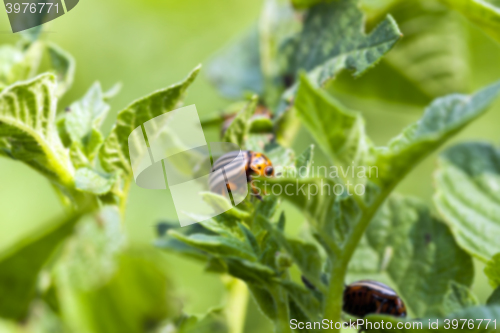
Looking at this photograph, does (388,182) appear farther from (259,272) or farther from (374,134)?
(374,134)

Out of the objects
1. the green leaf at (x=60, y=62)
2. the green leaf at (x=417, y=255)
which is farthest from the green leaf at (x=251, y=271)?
the green leaf at (x=60, y=62)

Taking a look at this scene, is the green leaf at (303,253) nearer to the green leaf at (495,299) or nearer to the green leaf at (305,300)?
the green leaf at (305,300)

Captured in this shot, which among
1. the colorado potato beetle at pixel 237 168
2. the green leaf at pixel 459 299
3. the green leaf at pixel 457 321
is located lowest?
the green leaf at pixel 459 299

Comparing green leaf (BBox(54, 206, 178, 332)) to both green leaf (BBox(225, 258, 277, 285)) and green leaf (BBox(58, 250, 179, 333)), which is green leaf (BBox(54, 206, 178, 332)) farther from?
green leaf (BBox(225, 258, 277, 285))

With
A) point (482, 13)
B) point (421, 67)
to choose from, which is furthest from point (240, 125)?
point (421, 67)

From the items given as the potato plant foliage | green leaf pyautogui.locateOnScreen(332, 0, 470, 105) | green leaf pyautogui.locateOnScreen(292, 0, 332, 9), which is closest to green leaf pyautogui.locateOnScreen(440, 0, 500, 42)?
the potato plant foliage
